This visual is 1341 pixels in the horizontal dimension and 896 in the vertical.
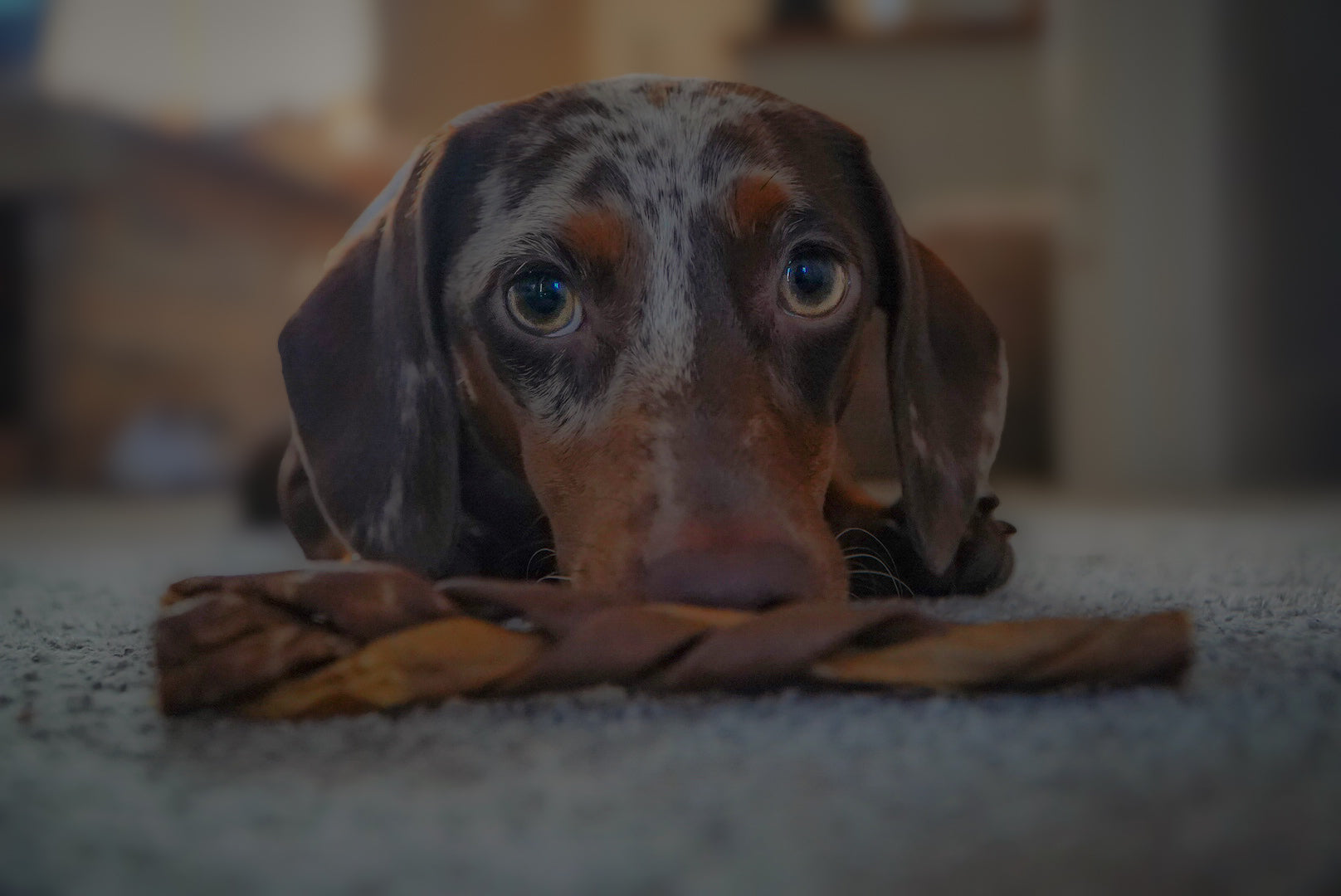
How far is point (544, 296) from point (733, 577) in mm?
526

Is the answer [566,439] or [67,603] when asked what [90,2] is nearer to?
[67,603]

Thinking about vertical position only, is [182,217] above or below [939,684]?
above

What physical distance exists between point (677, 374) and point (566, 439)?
0.16m

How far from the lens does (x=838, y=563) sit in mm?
1146

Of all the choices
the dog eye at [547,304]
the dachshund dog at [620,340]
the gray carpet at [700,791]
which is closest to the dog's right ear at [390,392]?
the dachshund dog at [620,340]

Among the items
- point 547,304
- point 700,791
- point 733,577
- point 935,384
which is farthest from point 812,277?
point 700,791

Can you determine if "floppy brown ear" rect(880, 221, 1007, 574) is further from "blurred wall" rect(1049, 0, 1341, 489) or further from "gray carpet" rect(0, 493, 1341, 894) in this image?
"blurred wall" rect(1049, 0, 1341, 489)

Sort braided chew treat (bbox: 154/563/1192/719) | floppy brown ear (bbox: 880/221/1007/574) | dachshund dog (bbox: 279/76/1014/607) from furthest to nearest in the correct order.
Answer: floppy brown ear (bbox: 880/221/1007/574), dachshund dog (bbox: 279/76/1014/607), braided chew treat (bbox: 154/563/1192/719)

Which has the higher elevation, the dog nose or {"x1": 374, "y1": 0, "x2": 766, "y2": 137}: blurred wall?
{"x1": 374, "y1": 0, "x2": 766, "y2": 137}: blurred wall

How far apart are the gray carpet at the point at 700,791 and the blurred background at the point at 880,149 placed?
2695 mm

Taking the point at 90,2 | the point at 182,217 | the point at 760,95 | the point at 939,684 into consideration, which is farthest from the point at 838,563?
the point at 90,2

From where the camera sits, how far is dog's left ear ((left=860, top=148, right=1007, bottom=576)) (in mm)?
1403

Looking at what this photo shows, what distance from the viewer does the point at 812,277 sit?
4.59 feet

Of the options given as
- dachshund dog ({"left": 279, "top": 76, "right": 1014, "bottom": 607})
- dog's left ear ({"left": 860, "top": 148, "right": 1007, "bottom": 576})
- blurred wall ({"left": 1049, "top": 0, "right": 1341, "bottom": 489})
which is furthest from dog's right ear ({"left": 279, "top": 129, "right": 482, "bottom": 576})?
blurred wall ({"left": 1049, "top": 0, "right": 1341, "bottom": 489})
